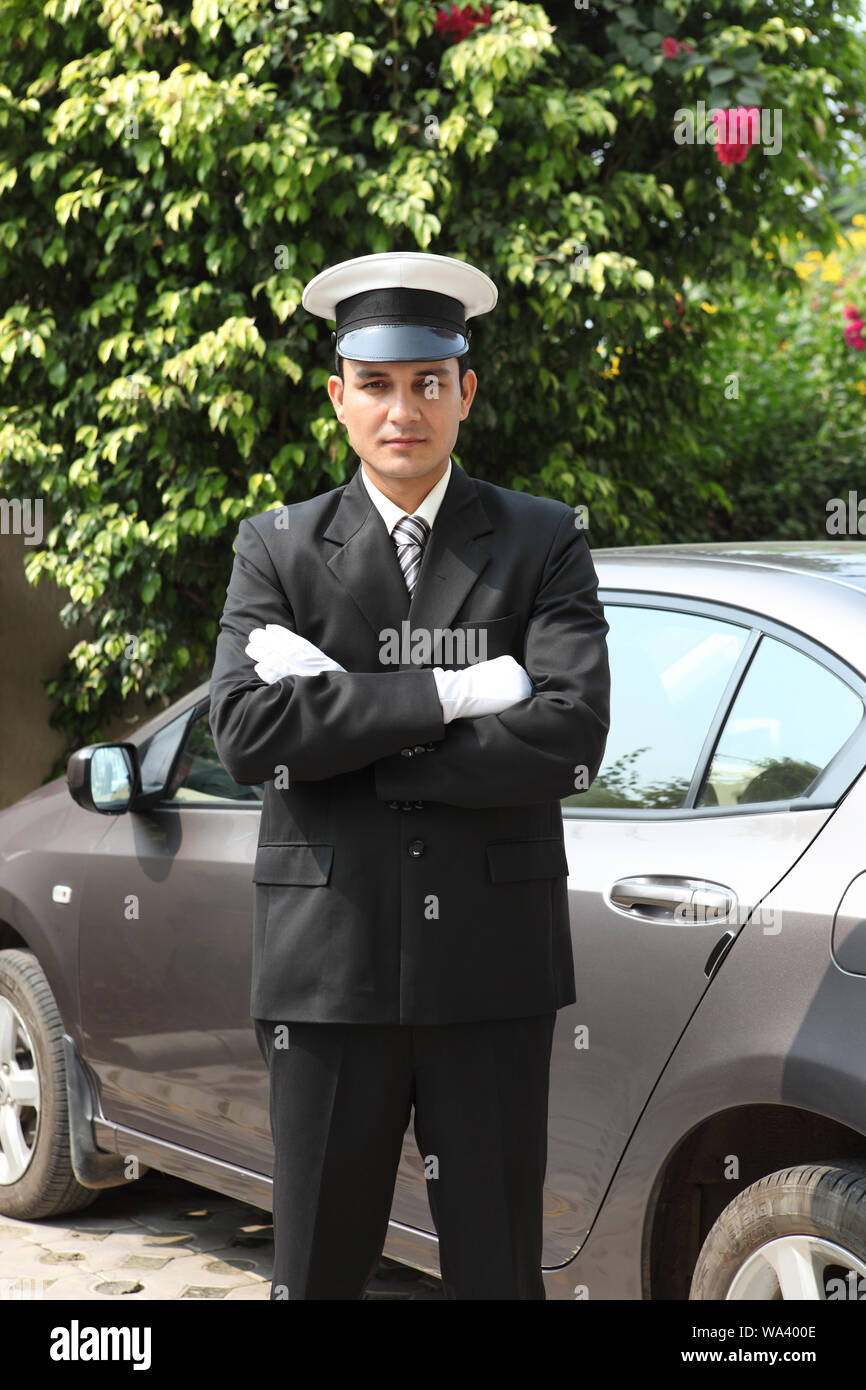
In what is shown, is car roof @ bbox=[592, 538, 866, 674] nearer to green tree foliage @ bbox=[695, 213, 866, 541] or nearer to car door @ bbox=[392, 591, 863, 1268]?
car door @ bbox=[392, 591, 863, 1268]

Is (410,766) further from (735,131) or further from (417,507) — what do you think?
(735,131)

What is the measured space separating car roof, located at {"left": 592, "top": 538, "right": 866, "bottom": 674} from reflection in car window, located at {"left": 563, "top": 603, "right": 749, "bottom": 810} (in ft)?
0.20

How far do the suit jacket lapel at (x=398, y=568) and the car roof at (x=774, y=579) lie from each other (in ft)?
2.06

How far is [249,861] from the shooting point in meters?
3.41

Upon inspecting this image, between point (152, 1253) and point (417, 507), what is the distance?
98.4 inches

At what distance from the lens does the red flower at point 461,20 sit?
5418mm

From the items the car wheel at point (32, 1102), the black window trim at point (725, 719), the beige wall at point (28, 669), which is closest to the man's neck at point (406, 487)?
the black window trim at point (725, 719)

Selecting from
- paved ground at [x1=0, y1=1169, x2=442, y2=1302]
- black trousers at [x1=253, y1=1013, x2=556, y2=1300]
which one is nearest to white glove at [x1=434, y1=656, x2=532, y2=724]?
black trousers at [x1=253, y1=1013, x2=556, y2=1300]

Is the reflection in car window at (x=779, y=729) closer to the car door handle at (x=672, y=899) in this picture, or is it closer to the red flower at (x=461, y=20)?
the car door handle at (x=672, y=899)

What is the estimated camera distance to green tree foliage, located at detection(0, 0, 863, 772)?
17.8ft

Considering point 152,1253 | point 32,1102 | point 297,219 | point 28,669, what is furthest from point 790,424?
point 152,1253

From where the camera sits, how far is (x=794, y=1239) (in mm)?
2346
